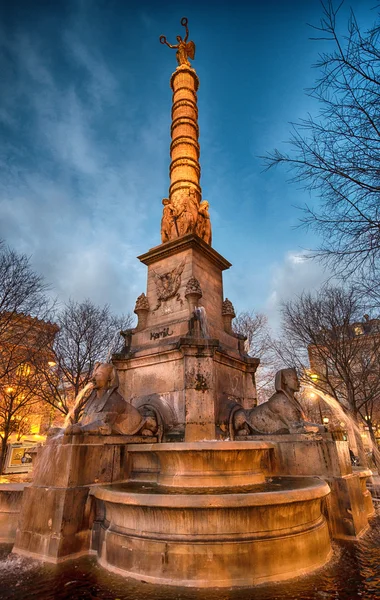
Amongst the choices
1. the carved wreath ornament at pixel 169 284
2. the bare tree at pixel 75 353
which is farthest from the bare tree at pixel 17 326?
the carved wreath ornament at pixel 169 284

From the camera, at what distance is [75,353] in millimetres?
20172

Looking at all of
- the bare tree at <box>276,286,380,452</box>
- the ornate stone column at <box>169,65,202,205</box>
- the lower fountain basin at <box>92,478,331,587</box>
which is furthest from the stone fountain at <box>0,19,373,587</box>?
the bare tree at <box>276,286,380,452</box>

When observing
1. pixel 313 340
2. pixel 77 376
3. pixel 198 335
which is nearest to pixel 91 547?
pixel 198 335

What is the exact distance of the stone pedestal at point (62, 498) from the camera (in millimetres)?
4949

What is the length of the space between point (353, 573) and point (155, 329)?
7000 millimetres

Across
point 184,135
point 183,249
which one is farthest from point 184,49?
point 183,249

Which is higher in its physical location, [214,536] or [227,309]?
[227,309]

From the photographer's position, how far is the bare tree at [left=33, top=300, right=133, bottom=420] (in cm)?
1939

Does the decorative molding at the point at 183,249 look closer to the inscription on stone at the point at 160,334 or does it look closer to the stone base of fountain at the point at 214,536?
the inscription on stone at the point at 160,334

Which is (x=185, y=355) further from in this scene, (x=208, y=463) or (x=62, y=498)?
(x=62, y=498)

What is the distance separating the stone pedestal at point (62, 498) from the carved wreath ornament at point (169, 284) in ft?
16.0

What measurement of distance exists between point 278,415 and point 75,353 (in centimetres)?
1517

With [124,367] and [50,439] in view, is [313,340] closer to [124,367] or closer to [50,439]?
[124,367]

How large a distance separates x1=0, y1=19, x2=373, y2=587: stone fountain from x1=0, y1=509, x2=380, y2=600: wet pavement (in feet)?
0.59
